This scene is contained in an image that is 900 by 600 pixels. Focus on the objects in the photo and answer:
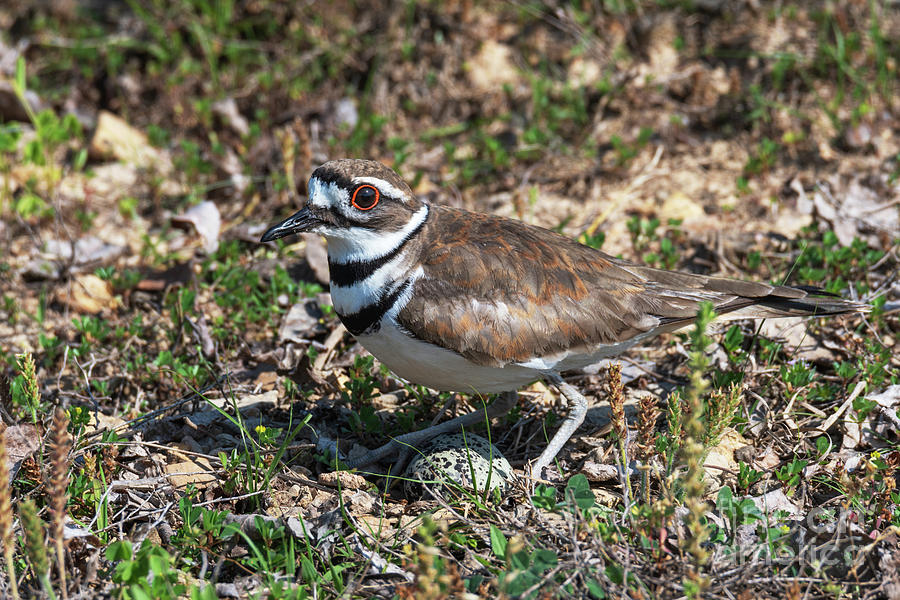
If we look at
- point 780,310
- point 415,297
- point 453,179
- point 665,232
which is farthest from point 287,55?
point 780,310

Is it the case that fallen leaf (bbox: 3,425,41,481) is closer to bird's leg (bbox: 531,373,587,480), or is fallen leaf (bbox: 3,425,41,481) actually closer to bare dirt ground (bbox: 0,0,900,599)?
bare dirt ground (bbox: 0,0,900,599)

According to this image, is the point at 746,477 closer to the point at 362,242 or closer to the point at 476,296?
the point at 476,296

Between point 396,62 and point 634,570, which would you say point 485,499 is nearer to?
point 634,570

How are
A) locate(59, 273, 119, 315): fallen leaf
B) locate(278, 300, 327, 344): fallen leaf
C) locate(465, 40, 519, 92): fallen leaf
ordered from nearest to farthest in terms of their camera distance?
locate(278, 300, 327, 344): fallen leaf → locate(59, 273, 119, 315): fallen leaf → locate(465, 40, 519, 92): fallen leaf

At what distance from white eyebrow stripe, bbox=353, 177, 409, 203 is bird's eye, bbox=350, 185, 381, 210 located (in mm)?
24

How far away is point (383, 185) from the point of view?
4500 millimetres

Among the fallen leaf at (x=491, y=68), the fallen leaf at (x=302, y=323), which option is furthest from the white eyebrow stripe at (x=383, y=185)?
the fallen leaf at (x=491, y=68)

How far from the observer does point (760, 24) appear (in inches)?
301

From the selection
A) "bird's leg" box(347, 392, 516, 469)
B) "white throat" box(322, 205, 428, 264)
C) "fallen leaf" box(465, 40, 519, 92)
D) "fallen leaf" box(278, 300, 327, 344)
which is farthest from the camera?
"fallen leaf" box(465, 40, 519, 92)

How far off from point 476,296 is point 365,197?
732 millimetres

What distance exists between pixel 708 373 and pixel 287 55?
467 cm

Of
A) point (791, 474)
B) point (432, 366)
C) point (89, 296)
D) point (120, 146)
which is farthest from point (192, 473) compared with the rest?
point (120, 146)

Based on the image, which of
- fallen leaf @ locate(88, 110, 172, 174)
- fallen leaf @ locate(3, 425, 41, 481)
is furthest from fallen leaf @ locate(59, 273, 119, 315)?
fallen leaf @ locate(3, 425, 41, 481)

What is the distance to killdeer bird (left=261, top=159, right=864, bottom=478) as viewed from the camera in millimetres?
4328
